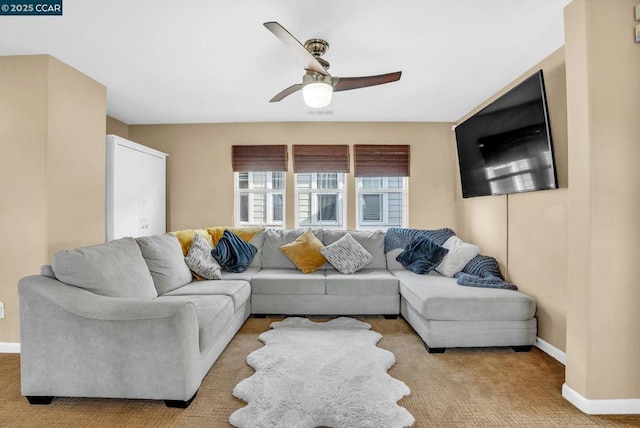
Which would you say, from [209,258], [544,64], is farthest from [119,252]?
[544,64]

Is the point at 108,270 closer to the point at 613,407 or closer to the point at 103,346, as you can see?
the point at 103,346

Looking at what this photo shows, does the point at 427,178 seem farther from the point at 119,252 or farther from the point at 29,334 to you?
the point at 29,334

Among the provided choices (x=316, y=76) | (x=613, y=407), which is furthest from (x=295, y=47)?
(x=613, y=407)

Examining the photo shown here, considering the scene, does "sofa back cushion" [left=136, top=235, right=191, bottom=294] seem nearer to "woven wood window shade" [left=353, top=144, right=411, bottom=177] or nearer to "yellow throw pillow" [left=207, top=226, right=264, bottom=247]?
"yellow throw pillow" [left=207, top=226, right=264, bottom=247]

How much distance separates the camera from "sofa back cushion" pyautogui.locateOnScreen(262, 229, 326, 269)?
4000 mm

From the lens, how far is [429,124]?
15.3 ft

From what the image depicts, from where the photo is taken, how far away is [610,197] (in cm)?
187

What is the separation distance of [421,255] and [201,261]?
2.35 m

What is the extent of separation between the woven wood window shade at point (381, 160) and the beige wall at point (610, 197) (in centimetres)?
276

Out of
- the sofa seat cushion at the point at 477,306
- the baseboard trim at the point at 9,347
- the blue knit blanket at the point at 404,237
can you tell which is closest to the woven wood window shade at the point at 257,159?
the blue knit blanket at the point at 404,237

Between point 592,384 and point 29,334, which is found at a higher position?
point 29,334

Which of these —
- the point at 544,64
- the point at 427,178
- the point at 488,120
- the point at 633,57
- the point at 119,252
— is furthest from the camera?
the point at 427,178

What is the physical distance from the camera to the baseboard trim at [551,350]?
2.47 meters

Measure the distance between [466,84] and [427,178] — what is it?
1.55m
